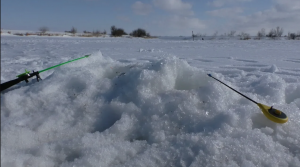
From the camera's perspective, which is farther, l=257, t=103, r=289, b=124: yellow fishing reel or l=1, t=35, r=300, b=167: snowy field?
l=257, t=103, r=289, b=124: yellow fishing reel

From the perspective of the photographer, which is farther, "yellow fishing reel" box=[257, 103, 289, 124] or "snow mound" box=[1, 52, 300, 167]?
"yellow fishing reel" box=[257, 103, 289, 124]

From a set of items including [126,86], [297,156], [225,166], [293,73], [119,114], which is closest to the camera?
[225,166]

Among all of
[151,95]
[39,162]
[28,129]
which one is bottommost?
[39,162]

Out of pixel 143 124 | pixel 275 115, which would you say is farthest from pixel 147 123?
pixel 275 115

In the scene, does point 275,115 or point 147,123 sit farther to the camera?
point 147,123

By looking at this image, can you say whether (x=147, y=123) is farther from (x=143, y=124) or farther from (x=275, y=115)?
(x=275, y=115)

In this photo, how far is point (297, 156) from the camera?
175 cm

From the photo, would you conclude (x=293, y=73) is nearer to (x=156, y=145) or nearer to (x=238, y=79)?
(x=238, y=79)

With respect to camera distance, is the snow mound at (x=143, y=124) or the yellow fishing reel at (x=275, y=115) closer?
the snow mound at (x=143, y=124)

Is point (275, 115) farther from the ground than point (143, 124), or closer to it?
farther from the ground

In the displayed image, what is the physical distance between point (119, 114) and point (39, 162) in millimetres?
879

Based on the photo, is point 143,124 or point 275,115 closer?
point 275,115

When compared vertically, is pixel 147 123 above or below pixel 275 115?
below

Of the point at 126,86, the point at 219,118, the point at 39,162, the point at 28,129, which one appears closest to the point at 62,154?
the point at 39,162
